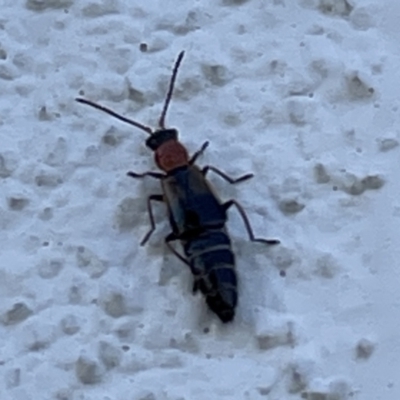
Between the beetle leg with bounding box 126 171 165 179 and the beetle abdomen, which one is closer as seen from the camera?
the beetle abdomen

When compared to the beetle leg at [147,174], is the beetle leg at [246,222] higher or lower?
higher

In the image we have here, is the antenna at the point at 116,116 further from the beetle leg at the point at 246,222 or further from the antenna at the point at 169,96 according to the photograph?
the beetle leg at the point at 246,222

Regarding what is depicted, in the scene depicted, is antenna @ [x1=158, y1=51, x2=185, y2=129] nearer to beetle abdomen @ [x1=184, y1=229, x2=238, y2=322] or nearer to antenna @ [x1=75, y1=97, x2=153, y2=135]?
antenna @ [x1=75, y1=97, x2=153, y2=135]

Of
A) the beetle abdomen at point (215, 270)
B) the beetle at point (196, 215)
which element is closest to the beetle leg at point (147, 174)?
the beetle at point (196, 215)

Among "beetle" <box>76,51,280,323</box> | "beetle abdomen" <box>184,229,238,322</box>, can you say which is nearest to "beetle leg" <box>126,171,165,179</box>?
"beetle" <box>76,51,280,323</box>

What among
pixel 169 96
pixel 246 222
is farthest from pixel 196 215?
pixel 169 96

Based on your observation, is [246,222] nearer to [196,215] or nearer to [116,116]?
[196,215]

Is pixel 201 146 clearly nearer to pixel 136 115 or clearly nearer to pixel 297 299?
pixel 136 115
